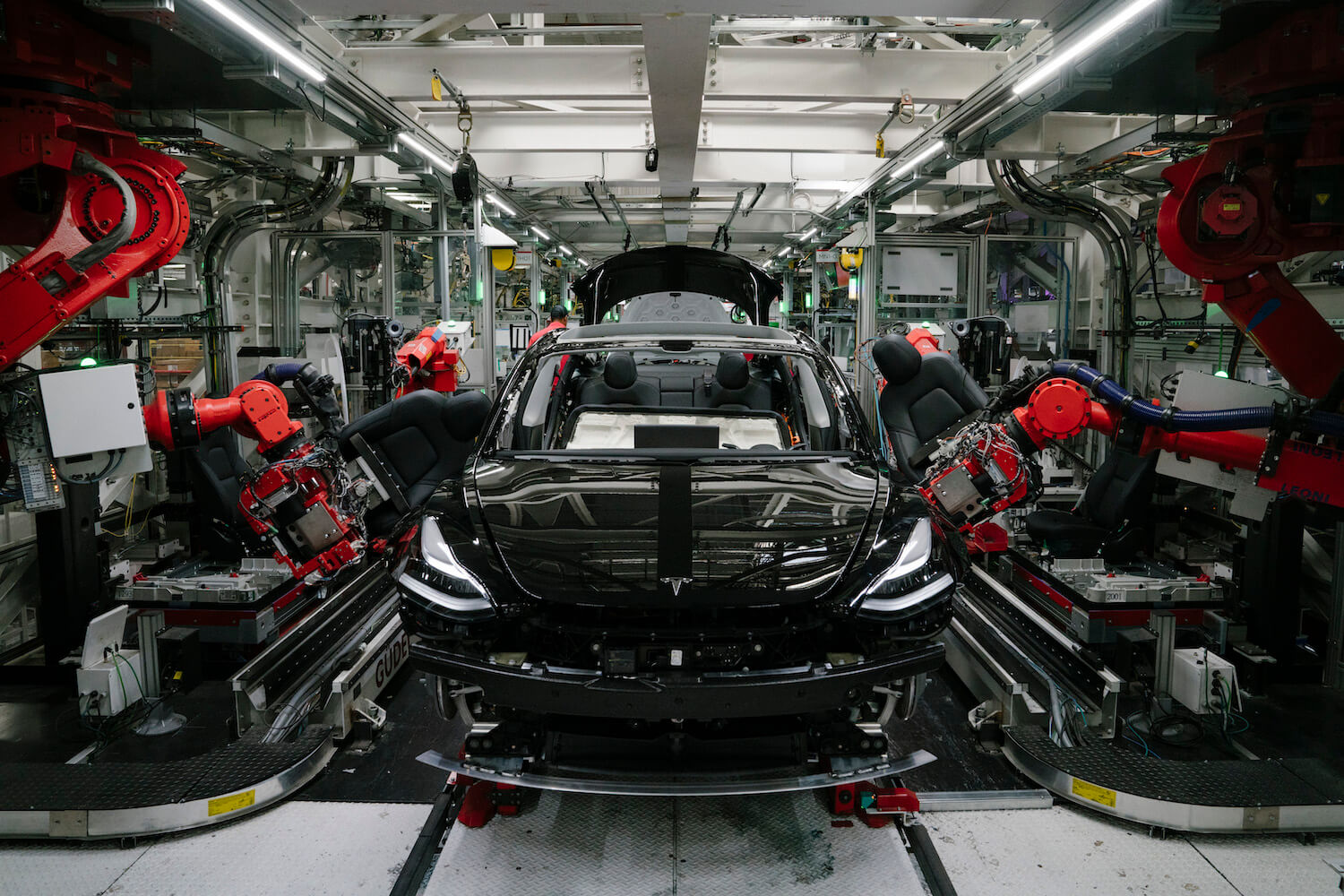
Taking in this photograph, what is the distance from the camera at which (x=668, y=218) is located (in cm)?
1246

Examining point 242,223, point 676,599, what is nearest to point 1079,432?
point 676,599

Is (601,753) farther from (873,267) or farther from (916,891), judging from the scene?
(873,267)

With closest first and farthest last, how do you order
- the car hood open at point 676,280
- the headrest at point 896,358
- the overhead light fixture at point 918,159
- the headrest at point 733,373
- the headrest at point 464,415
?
the headrest at point 733,373 < the headrest at point 464,415 < the headrest at point 896,358 < the overhead light fixture at point 918,159 < the car hood open at point 676,280

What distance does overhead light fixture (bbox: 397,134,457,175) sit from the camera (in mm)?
5957

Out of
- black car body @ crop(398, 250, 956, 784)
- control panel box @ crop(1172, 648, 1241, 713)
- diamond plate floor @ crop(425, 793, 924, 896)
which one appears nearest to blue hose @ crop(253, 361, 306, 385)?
black car body @ crop(398, 250, 956, 784)

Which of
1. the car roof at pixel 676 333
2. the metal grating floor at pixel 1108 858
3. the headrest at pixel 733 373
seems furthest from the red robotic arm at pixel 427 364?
the metal grating floor at pixel 1108 858

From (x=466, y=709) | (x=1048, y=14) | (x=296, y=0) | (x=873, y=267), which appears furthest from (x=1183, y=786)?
(x=873, y=267)

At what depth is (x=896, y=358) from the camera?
558 centimetres

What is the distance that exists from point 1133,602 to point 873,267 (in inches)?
214

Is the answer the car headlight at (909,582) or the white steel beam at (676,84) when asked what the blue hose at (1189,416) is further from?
the white steel beam at (676,84)

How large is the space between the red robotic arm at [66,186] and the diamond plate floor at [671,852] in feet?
8.31

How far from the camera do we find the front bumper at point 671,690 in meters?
2.08

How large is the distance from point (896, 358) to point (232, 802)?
4505 mm

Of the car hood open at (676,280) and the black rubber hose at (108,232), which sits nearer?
the black rubber hose at (108,232)
